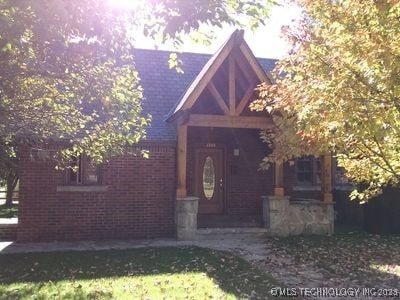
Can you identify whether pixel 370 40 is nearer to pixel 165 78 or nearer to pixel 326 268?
pixel 326 268

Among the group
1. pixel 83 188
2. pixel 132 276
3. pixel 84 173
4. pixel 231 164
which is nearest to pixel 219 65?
pixel 231 164

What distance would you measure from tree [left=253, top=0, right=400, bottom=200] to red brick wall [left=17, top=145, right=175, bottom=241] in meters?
6.08

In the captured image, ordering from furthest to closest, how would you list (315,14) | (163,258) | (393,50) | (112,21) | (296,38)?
1. (163,258)
2. (296,38)
3. (315,14)
4. (393,50)
5. (112,21)

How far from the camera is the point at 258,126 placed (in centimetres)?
1169

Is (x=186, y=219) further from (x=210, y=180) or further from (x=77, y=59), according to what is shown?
(x=77, y=59)

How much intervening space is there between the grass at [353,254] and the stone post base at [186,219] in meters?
2.16

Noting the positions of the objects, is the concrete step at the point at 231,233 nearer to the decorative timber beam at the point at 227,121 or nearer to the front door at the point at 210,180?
the front door at the point at 210,180

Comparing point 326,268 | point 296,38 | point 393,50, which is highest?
point 296,38

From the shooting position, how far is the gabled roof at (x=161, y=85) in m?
12.1

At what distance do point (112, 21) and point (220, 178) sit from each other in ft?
33.9

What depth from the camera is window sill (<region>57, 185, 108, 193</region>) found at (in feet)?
36.6

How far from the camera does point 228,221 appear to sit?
1234cm

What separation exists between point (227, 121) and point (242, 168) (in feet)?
9.69

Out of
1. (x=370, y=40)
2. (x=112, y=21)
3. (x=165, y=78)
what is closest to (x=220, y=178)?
(x=165, y=78)
